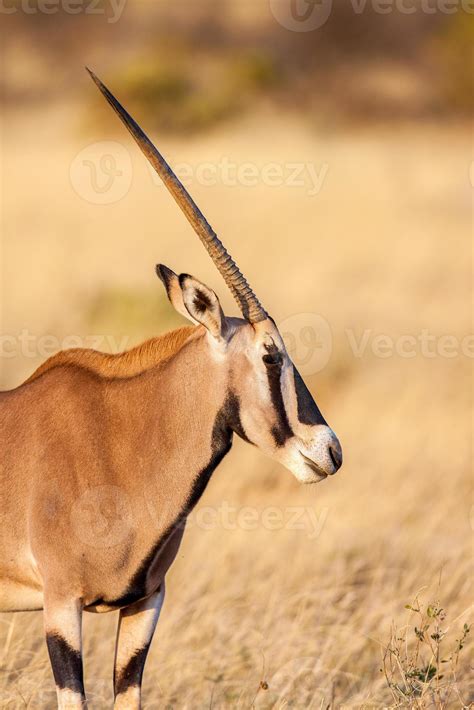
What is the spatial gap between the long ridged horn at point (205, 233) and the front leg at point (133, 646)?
1341mm

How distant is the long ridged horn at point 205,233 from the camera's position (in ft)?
17.2

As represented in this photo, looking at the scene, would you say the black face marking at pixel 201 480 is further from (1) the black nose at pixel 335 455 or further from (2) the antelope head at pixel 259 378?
(1) the black nose at pixel 335 455

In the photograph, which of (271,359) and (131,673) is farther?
(131,673)

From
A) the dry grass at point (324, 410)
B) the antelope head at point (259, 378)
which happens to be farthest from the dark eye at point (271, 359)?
the dry grass at point (324, 410)

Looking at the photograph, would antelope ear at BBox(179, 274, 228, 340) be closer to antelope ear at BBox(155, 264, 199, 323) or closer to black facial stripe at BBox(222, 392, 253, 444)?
antelope ear at BBox(155, 264, 199, 323)

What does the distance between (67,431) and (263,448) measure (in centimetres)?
84

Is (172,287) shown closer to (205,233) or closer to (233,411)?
(205,233)

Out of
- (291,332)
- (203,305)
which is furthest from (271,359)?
(291,332)

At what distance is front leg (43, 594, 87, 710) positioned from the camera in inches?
206

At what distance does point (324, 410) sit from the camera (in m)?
12.6

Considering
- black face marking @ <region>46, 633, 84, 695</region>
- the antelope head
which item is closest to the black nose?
the antelope head

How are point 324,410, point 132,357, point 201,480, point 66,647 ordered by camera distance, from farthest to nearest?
point 324,410
point 132,357
point 201,480
point 66,647

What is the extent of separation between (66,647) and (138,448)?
885mm

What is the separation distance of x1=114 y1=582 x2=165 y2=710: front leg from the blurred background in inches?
26.4
